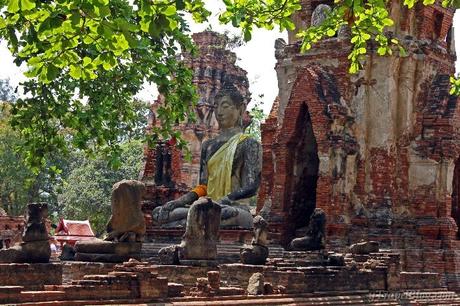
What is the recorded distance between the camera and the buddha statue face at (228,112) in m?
18.9

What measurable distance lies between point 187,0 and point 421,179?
379 inches

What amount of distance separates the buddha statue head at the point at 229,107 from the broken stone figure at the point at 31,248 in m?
8.17

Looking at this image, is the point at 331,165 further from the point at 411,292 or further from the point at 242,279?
the point at 242,279

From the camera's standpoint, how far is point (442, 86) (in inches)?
707

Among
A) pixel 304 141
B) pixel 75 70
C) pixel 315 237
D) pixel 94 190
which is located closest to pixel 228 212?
pixel 304 141

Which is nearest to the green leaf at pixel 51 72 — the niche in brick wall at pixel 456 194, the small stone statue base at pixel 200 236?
the small stone statue base at pixel 200 236

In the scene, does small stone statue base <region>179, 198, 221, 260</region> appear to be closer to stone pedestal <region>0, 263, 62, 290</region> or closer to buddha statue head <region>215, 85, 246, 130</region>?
stone pedestal <region>0, 263, 62, 290</region>

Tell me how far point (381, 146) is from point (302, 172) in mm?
1943

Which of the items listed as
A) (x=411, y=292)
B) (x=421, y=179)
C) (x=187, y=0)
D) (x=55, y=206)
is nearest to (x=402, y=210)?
(x=421, y=179)

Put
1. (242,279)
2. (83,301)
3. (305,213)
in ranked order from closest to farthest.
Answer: (83,301), (242,279), (305,213)

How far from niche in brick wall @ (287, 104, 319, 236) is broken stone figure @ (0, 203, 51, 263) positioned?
798 centimetres

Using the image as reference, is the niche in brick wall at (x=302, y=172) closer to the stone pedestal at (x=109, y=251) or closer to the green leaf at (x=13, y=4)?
the stone pedestal at (x=109, y=251)

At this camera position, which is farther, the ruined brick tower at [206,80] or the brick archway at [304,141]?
the ruined brick tower at [206,80]

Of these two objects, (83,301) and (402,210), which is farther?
(402,210)
